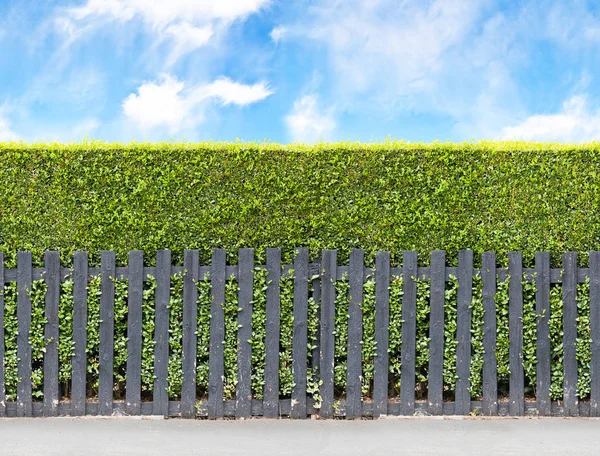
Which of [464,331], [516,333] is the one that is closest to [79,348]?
[464,331]

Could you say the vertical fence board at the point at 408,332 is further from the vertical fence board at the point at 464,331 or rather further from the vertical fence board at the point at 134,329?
the vertical fence board at the point at 134,329

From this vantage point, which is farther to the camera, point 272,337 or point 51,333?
point 51,333

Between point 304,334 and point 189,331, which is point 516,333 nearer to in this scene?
point 304,334

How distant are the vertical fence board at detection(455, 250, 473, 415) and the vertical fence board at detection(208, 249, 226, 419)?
8.17ft

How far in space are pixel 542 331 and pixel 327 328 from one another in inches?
91.6

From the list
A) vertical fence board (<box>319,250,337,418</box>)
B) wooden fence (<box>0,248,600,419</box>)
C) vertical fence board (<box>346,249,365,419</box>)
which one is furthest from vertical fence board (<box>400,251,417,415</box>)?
vertical fence board (<box>319,250,337,418</box>)

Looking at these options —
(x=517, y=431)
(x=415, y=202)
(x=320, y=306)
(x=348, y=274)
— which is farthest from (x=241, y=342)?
(x=517, y=431)

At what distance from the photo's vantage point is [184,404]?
611 centimetres

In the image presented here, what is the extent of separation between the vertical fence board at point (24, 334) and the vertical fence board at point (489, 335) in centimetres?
486

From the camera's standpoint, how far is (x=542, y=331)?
20.3 feet

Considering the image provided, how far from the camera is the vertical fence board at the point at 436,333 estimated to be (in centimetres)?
602

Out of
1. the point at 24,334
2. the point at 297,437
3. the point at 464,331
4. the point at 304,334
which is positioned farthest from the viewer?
the point at 24,334

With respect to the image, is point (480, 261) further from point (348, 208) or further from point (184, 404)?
point (184, 404)

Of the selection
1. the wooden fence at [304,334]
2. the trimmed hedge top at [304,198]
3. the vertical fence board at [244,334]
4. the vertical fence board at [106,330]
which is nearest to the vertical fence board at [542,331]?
the wooden fence at [304,334]
